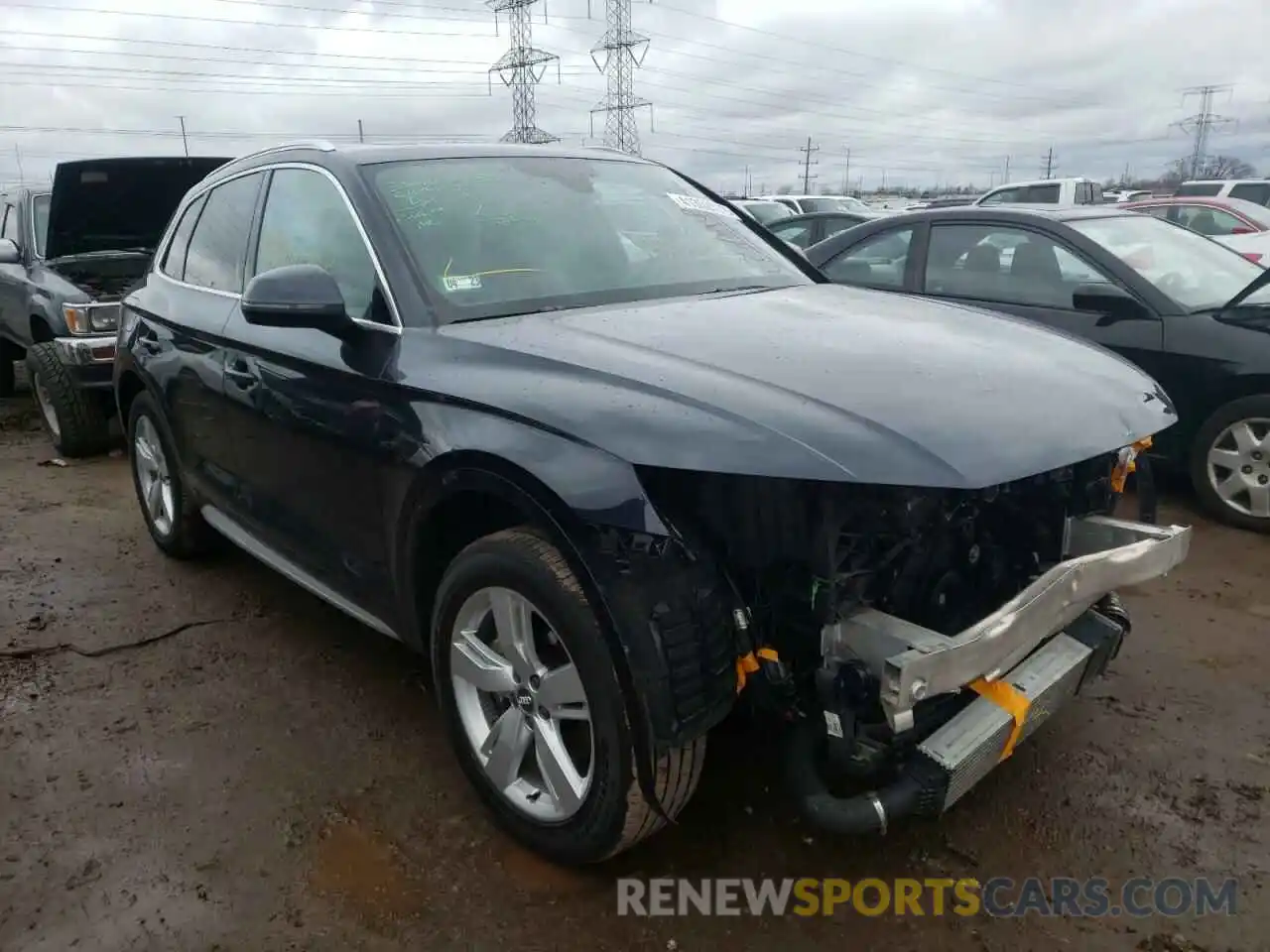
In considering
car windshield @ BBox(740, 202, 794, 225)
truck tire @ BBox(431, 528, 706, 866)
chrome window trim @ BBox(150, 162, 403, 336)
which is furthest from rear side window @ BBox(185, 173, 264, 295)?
car windshield @ BBox(740, 202, 794, 225)

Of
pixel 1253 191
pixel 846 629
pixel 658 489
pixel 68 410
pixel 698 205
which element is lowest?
pixel 68 410

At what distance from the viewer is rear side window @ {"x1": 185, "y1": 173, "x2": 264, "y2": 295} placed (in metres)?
3.72

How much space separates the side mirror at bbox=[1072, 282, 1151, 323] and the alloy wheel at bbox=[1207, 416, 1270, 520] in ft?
2.23

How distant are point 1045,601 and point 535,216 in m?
1.87

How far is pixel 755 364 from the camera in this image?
230cm

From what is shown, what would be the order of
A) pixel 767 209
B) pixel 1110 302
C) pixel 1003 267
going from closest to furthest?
pixel 1110 302
pixel 1003 267
pixel 767 209

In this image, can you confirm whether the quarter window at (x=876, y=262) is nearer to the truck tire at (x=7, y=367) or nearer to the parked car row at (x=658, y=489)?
the parked car row at (x=658, y=489)

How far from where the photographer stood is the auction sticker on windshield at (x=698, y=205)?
11.8 feet

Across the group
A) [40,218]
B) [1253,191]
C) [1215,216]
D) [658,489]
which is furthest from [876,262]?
[1253,191]

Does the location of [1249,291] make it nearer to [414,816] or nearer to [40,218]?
[414,816]

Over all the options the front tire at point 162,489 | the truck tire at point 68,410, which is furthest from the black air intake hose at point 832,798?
the truck tire at point 68,410

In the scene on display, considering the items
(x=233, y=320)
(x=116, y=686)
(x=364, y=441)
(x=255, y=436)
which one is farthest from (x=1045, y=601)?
(x=116, y=686)

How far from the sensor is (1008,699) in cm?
227

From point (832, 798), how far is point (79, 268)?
703cm
